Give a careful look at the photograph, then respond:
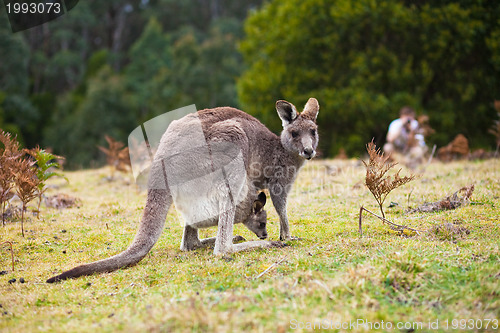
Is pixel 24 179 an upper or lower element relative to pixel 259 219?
upper

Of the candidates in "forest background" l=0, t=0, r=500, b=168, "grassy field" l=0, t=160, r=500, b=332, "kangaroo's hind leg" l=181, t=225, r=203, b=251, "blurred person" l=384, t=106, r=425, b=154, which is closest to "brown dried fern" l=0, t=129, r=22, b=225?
"grassy field" l=0, t=160, r=500, b=332

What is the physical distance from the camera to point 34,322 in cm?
369

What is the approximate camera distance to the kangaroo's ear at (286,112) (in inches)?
231

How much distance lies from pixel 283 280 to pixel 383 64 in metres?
16.5

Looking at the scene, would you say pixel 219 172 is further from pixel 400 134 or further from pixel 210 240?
pixel 400 134

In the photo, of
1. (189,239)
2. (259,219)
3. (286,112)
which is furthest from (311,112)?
(189,239)

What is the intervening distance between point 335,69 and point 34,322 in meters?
17.9

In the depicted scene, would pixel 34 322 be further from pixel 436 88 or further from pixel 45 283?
pixel 436 88

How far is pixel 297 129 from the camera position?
584cm

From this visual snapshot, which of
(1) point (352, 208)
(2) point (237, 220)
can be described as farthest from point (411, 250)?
(1) point (352, 208)

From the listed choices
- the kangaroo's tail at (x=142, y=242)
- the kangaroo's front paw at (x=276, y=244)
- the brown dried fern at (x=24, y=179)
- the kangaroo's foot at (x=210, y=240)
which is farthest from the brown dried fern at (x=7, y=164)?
the kangaroo's front paw at (x=276, y=244)

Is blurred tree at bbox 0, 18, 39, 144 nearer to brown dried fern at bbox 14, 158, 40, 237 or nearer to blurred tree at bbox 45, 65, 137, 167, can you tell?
blurred tree at bbox 45, 65, 137, 167

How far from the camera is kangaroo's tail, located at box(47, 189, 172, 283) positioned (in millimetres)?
4488

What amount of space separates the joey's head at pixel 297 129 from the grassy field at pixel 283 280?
45.3 inches
